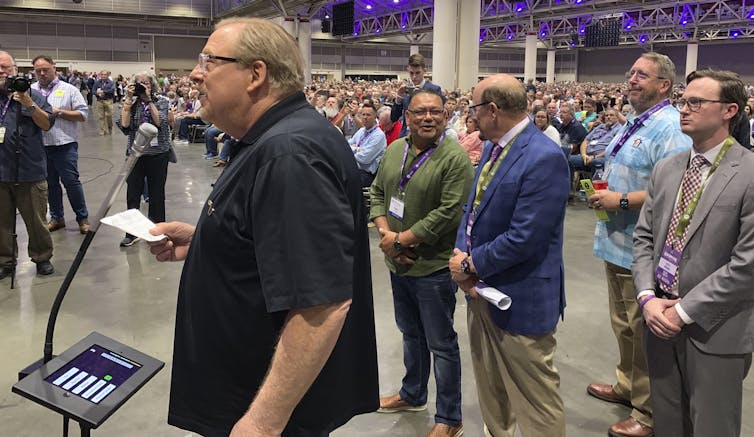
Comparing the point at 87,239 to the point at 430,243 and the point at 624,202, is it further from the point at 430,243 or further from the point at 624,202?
the point at 624,202

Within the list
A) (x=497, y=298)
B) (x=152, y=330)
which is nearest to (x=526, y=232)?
(x=497, y=298)

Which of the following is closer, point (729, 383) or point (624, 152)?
point (729, 383)

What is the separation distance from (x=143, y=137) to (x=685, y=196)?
5.99ft

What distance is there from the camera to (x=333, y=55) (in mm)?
41156

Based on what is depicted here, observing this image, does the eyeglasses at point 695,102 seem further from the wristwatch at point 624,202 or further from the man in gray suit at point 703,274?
the wristwatch at point 624,202

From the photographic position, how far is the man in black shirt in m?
1.09

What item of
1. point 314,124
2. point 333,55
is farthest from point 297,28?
point 314,124

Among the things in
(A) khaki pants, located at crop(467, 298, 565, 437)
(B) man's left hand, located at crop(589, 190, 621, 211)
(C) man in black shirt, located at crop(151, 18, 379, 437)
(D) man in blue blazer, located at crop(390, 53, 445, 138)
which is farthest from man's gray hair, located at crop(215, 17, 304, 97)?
(D) man in blue blazer, located at crop(390, 53, 445, 138)

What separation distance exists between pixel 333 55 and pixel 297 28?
16388 millimetres

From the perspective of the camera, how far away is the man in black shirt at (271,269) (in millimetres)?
1090

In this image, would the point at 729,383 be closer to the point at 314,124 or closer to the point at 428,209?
the point at 428,209

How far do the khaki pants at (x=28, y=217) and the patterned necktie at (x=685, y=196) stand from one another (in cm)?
480

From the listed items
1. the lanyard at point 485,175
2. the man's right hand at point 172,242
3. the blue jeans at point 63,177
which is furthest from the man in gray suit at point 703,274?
the blue jeans at point 63,177

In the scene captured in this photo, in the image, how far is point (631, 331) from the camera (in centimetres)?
287
